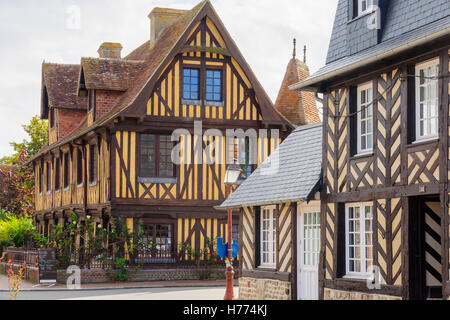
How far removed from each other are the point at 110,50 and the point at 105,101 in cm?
842

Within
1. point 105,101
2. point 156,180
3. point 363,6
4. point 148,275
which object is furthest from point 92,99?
point 363,6

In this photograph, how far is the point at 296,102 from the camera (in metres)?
32.4

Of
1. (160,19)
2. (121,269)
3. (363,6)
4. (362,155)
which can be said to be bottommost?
(121,269)

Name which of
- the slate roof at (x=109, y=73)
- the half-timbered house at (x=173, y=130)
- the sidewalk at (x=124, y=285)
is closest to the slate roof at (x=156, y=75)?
the half-timbered house at (x=173, y=130)

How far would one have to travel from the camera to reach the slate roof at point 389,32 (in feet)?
44.8

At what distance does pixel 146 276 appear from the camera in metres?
27.0

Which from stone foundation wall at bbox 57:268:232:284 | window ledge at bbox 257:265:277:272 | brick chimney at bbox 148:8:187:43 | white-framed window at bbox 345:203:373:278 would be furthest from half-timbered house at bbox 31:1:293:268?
white-framed window at bbox 345:203:373:278

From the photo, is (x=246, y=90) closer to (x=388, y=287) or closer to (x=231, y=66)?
(x=231, y=66)

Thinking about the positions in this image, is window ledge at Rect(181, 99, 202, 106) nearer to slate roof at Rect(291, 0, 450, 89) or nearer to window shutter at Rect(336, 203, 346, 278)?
slate roof at Rect(291, 0, 450, 89)

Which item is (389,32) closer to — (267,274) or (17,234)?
(267,274)

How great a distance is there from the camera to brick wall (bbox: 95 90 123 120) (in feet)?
99.1

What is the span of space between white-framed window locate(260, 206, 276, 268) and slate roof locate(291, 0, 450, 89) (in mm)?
3493
